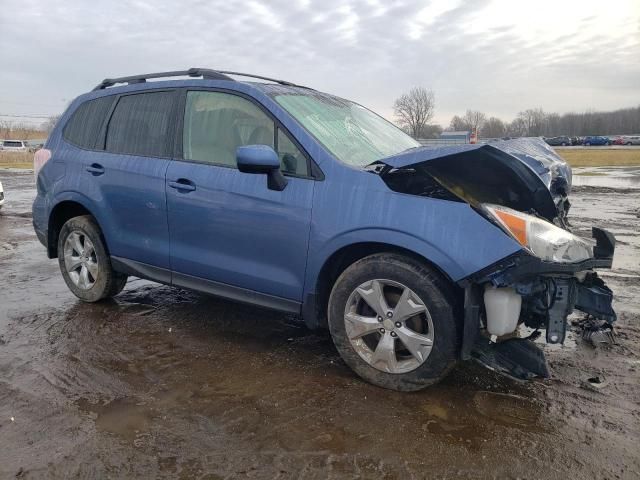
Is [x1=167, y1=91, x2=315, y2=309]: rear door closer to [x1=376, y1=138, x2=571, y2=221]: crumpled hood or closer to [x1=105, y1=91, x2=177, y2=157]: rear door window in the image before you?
[x1=105, y1=91, x2=177, y2=157]: rear door window

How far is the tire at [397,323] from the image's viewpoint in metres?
2.94

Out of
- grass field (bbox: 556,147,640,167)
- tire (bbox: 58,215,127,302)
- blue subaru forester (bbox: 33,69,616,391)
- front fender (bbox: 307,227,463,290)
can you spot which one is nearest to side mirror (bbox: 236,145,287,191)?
blue subaru forester (bbox: 33,69,616,391)

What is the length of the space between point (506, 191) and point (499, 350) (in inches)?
38.4

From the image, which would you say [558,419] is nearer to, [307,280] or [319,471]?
[319,471]

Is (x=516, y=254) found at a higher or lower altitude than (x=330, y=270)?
higher

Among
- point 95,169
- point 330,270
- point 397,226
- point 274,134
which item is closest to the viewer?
point 397,226

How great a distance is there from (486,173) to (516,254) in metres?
0.66

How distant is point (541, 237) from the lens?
279 cm

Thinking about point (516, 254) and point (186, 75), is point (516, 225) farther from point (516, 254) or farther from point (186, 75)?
point (186, 75)

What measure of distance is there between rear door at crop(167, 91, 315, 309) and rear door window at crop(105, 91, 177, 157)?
0.68 feet

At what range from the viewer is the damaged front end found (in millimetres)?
2781

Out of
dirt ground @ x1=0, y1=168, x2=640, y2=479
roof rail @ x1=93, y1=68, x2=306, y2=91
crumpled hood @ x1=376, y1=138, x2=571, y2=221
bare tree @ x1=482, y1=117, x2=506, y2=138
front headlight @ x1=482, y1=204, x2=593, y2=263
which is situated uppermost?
bare tree @ x1=482, y1=117, x2=506, y2=138

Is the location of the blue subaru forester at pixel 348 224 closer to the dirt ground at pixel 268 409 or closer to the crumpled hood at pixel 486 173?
the crumpled hood at pixel 486 173

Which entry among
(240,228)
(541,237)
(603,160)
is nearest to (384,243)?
(541,237)
